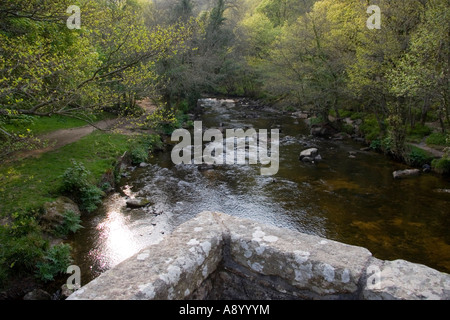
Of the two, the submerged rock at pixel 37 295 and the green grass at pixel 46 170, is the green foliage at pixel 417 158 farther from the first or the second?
the submerged rock at pixel 37 295

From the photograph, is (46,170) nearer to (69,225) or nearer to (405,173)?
(69,225)

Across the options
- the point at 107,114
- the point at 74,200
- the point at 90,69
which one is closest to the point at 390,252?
the point at 74,200

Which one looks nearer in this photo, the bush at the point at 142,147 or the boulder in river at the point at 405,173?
the boulder in river at the point at 405,173

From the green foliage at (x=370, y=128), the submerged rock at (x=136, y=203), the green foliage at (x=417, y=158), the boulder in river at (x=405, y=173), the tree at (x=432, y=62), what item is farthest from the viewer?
the green foliage at (x=370, y=128)

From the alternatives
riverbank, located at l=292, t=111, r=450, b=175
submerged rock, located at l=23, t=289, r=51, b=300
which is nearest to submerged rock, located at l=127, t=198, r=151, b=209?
submerged rock, located at l=23, t=289, r=51, b=300

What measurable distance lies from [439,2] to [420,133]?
8369 millimetres

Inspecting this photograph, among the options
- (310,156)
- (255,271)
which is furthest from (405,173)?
(255,271)

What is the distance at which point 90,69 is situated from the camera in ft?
39.3

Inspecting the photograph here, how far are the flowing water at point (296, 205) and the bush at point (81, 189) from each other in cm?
57

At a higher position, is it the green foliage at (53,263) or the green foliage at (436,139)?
the green foliage at (436,139)

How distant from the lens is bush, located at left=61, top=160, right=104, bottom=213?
38.9 ft

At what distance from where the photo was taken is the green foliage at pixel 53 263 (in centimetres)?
774

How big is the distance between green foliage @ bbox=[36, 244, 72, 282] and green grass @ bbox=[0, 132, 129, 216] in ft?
7.22

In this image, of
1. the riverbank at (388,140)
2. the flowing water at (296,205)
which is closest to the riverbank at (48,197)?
the flowing water at (296,205)
